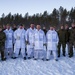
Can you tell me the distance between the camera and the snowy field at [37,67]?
33.5ft

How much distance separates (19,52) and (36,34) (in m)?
1.91

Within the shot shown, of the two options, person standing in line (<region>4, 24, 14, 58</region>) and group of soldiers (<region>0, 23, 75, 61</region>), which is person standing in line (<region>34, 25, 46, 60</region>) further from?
person standing in line (<region>4, 24, 14, 58</region>)

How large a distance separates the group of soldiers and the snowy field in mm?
472

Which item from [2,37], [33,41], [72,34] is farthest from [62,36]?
[2,37]

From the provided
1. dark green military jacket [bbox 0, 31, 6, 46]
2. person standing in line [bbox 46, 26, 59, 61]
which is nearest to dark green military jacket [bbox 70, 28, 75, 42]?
person standing in line [bbox 46, 26, 59, 61]

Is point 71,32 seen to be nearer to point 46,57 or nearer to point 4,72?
point 46,57

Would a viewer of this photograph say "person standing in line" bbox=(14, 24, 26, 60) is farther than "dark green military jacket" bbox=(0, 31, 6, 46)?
Yes

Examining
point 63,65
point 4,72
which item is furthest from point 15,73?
point 63,65

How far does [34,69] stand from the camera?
35.6ft

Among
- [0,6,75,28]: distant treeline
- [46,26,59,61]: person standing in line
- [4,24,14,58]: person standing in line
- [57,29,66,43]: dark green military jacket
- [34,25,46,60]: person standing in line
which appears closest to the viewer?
[46,26,59,61]: person standing in line

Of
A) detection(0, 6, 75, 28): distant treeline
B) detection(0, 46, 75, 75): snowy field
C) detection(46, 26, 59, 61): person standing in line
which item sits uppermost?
detection(0, 6, 75, 28): distant treeline

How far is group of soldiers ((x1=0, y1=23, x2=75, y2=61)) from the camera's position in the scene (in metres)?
13.2

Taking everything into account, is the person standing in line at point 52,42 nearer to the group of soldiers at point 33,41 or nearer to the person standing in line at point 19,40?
the group of soldiers at point 33,41

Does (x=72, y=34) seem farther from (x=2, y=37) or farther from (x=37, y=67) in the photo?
(x=2, y=37)
